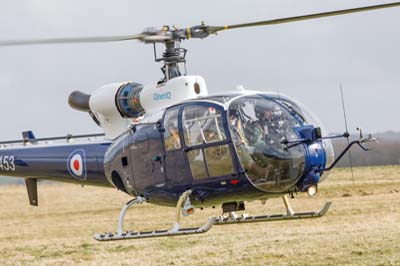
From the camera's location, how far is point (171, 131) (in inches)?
592

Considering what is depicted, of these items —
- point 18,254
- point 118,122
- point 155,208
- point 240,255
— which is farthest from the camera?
point 155,208

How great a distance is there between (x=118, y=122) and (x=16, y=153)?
280 cm

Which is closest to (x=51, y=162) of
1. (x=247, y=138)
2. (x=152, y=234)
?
(x=152, y=234)

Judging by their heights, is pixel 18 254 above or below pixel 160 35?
below

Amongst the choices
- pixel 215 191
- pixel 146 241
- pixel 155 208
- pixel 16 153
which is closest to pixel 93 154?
pixel 16 153

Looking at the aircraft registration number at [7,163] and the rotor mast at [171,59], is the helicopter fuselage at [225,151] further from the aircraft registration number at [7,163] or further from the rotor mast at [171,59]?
the aircraft registration number at [7,163]

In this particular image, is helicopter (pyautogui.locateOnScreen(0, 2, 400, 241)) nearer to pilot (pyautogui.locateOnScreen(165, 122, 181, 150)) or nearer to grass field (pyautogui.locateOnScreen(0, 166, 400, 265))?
A: pilot (pyautogui.locateOnScreen(165, 122, 181, 150))

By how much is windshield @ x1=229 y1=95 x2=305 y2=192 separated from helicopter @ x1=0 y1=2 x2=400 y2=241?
13 millimetres

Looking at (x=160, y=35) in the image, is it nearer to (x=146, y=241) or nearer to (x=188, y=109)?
(x=188, y=109)

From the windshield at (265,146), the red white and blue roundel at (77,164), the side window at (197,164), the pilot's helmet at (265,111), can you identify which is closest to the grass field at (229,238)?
the red white and blue roundel at (77,164)

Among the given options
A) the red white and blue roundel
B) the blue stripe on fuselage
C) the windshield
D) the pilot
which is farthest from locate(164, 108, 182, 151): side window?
the red white and blue roundel

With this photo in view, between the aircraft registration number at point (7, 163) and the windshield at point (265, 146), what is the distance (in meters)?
5.91

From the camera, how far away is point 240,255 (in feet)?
61.0

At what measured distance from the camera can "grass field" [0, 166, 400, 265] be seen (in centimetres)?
1825
